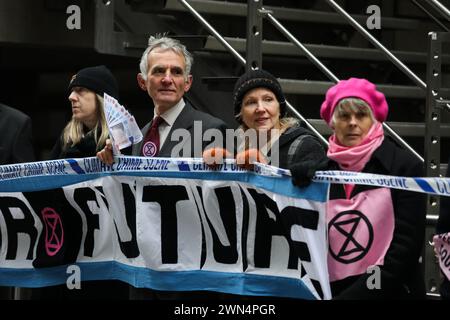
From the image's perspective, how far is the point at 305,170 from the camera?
636 centimetres

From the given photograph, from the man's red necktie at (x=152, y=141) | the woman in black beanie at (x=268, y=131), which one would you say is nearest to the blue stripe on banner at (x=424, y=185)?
the woman in black beanie at (x=268, y=131)

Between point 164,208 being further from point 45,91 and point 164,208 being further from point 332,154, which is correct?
point 45,91

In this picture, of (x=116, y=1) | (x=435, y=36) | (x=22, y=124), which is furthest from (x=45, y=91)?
(x=435, y=36)

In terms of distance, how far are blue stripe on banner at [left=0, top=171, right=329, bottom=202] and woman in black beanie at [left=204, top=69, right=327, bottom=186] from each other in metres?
0.07

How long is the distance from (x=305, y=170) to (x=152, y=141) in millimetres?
1318

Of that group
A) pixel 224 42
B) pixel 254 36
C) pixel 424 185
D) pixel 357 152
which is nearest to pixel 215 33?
pixel 224 42

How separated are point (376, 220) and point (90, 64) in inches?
286

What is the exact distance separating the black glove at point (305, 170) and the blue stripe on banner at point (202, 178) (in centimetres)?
4

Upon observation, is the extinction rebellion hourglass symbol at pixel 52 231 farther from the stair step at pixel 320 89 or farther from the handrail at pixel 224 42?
the stair step at pixel 320 89

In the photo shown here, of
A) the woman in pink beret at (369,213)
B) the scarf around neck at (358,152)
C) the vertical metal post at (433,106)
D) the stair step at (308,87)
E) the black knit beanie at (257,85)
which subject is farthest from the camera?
the stair step at (308,87)

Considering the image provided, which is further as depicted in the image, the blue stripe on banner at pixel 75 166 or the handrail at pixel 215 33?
the handrail at pixel 215 33

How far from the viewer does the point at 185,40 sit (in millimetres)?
9523

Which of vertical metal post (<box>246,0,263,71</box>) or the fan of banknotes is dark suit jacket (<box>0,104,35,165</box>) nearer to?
the fan of banknotes

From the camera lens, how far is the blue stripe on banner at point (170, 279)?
664 cm
